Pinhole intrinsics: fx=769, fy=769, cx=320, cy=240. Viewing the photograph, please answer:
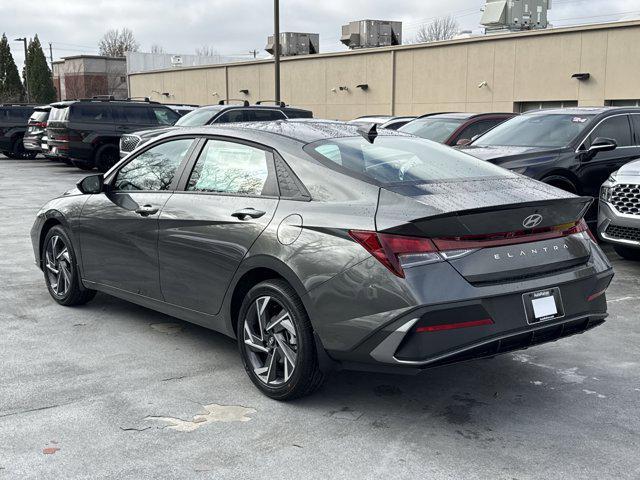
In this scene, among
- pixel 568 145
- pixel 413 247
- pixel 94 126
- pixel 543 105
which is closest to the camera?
pixel 413 247

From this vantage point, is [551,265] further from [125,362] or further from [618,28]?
[618,28]

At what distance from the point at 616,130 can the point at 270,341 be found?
710 centimetres

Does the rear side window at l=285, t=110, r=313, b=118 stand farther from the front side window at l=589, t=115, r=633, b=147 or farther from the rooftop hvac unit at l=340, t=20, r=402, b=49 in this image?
the rooftop hvac unit at l=340, t=20, r=402, b=49

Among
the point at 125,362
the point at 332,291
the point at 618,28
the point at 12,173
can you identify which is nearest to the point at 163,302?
the point at 125,362

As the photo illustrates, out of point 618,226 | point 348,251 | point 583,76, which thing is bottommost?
point 618,226

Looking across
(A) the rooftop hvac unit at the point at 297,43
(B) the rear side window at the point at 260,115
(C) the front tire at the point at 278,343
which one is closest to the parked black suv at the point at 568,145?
(C) the front tire at the point at 278,343

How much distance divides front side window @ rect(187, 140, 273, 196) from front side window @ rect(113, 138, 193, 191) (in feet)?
0.84

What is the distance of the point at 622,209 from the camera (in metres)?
7.84

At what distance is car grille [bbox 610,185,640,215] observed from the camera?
25.2 feet

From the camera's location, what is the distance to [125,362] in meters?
5.13

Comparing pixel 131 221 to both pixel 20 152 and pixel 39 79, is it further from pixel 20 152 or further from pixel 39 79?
pixel 39 79

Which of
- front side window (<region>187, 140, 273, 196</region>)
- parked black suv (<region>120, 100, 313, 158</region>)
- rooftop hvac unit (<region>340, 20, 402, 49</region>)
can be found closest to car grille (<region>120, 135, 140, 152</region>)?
parked black suv (<region>120, 100, 313, 158</region>)

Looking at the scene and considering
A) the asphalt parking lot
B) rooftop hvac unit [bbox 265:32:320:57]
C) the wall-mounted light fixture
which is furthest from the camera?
rooftop hvac unit [bbox 265:32:320:57]

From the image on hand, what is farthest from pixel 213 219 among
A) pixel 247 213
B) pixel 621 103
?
pixel 621 103
